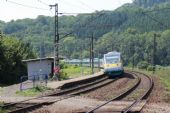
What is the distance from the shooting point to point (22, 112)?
1980cm

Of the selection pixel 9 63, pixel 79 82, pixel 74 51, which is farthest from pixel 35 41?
pixel 79 82

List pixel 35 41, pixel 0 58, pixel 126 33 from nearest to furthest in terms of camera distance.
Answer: pixel 0 58 < pixel 35 41 < pixel 126 33

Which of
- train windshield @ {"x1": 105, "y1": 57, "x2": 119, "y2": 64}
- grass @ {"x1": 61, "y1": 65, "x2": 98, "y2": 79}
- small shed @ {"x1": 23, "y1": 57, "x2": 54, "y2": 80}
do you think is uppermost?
train windshield @ {"x1": 105, "y1": 57, "x2": 119, "y2": 64}

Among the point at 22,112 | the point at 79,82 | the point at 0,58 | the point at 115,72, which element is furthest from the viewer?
the point at 0,58

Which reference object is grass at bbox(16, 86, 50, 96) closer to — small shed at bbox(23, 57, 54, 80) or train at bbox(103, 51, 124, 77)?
train at bbox(103, 51, 124, 77)

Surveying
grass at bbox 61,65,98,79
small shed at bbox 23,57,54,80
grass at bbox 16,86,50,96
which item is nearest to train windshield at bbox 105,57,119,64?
grass at bbox 61,65,98,79

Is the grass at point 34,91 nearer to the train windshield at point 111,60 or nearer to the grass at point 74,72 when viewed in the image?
the grass at point 74,72

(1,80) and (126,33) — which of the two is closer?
(1,80)

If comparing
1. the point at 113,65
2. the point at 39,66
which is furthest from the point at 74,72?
the point at 113,65

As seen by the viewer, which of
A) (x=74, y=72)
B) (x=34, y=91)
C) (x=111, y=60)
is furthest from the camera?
(x=74, y=72)

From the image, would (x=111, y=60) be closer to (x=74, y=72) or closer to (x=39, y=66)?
(x=39, y=66)

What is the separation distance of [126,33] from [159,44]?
536 inches

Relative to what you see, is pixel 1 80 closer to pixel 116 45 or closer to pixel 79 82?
pixel 79 82

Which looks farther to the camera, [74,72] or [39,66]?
[74,72]
